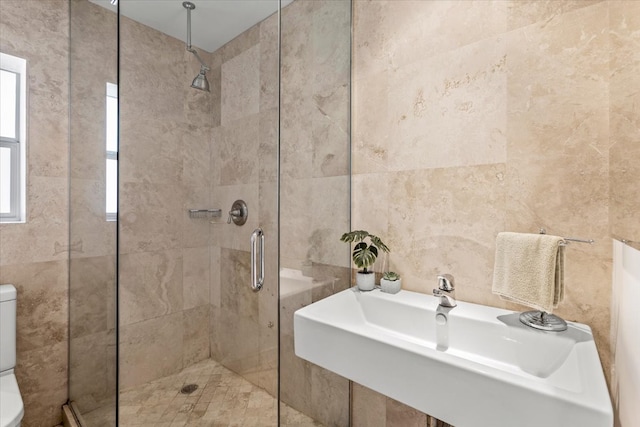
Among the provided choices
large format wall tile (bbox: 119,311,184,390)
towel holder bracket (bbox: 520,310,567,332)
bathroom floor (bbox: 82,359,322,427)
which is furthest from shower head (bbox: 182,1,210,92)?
towel holder bracket (bbox: 520,310,567,332)

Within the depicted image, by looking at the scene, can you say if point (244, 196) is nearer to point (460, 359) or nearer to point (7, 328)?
point (460, 359)

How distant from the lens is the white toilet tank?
140 cm

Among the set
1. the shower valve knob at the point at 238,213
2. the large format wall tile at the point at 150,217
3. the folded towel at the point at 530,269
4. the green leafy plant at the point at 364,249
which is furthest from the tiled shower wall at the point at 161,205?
the folded towel at the point at 530,269

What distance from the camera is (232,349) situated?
1.48 m

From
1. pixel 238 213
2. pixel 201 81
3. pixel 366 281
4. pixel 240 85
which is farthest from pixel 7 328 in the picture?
pixel 366 281

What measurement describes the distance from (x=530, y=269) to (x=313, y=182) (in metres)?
0.87

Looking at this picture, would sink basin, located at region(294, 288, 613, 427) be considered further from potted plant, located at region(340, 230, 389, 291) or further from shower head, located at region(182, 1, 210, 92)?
shower head, located at region(182, 1, 210, 92)

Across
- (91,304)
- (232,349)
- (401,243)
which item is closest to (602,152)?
(401,243)

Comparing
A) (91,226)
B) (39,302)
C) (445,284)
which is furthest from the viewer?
(39,302)

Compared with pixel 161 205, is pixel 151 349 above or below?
below

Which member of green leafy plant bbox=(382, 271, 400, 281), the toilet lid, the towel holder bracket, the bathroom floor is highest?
green leafy plant bbox=(382, 271, 400, 281)

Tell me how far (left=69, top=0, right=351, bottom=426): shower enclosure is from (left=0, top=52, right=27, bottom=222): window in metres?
0.34

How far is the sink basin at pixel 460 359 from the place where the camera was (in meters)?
0.67

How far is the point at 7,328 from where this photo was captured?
1.42m
